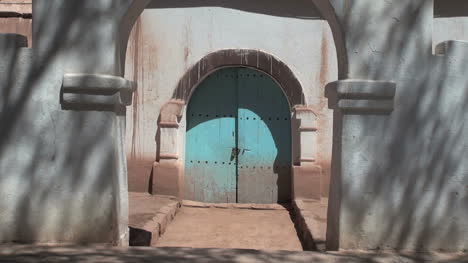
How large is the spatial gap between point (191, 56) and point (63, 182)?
164 inches

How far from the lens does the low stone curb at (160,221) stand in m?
4.90

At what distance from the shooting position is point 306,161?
6.85 metres

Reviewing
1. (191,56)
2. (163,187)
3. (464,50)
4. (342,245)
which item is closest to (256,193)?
(163,187)

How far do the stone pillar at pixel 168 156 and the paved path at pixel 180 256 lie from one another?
3672 millimetres

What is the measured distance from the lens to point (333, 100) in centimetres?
345

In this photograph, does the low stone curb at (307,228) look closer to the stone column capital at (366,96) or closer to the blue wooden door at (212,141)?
the blue wooden door at (212,141)

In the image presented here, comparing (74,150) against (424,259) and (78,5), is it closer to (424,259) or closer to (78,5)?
(78,5)

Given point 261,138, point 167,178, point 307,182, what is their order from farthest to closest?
point 261,138
point 167,178
point 307,182

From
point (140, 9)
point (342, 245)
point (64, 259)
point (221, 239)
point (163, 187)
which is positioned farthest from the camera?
point (163, 187)

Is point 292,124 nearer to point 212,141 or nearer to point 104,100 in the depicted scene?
point 212,141

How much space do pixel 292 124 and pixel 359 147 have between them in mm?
3812

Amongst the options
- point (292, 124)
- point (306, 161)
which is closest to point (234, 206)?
point (306, 161)

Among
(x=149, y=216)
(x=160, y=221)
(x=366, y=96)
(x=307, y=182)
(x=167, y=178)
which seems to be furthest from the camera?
(x=167, y=178)

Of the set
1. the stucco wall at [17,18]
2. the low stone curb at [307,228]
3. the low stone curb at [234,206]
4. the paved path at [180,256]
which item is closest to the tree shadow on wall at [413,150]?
the paved path at [180,256]
